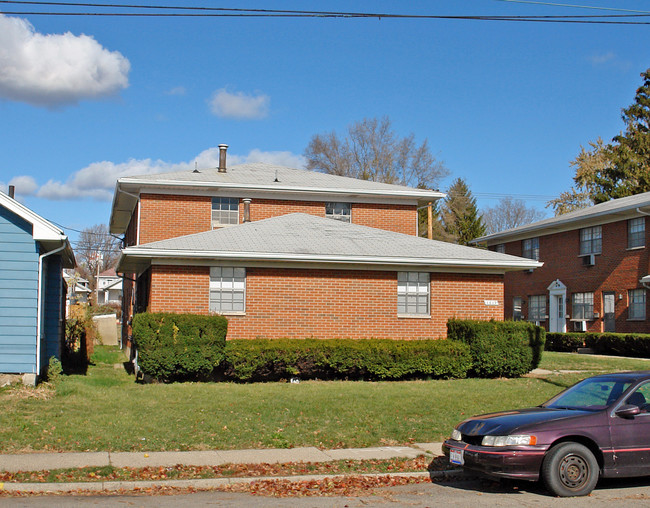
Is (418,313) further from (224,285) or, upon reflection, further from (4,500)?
(4,500)

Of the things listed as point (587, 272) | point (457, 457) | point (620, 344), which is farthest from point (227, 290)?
point (587, 272)

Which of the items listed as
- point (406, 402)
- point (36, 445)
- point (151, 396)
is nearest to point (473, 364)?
point (406, 402)

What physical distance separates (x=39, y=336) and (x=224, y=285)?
16.7 ft

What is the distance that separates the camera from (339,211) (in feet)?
93.7

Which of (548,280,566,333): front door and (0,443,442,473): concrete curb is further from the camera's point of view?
(548,280,566,333): front door

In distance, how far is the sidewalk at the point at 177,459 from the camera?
859 centimetres

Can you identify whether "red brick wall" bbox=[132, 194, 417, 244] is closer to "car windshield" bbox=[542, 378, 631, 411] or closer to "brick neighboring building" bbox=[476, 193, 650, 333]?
"brick neighboring building" bbox=[476, 193, 650, 333]

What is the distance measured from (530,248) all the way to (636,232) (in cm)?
856

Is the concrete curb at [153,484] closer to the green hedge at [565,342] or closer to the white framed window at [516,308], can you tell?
the green hedge at [565,342]

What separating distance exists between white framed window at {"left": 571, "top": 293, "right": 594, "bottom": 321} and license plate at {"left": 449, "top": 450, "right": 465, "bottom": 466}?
86.4 ft

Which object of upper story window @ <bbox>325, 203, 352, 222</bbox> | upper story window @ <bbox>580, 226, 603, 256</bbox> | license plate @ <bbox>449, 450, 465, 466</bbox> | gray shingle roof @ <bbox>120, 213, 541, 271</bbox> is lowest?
license plate @ <bbox>449, 450, 465, 466</bbox>

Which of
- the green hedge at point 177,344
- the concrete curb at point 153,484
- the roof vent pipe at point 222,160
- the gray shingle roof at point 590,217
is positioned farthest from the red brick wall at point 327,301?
the gray shingle roof at point 590,217

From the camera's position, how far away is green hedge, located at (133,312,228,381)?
55.5 ft

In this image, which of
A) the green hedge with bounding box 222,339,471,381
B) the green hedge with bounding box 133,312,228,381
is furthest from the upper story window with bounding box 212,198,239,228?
the green hedge with bounding box 133,312,228,381
